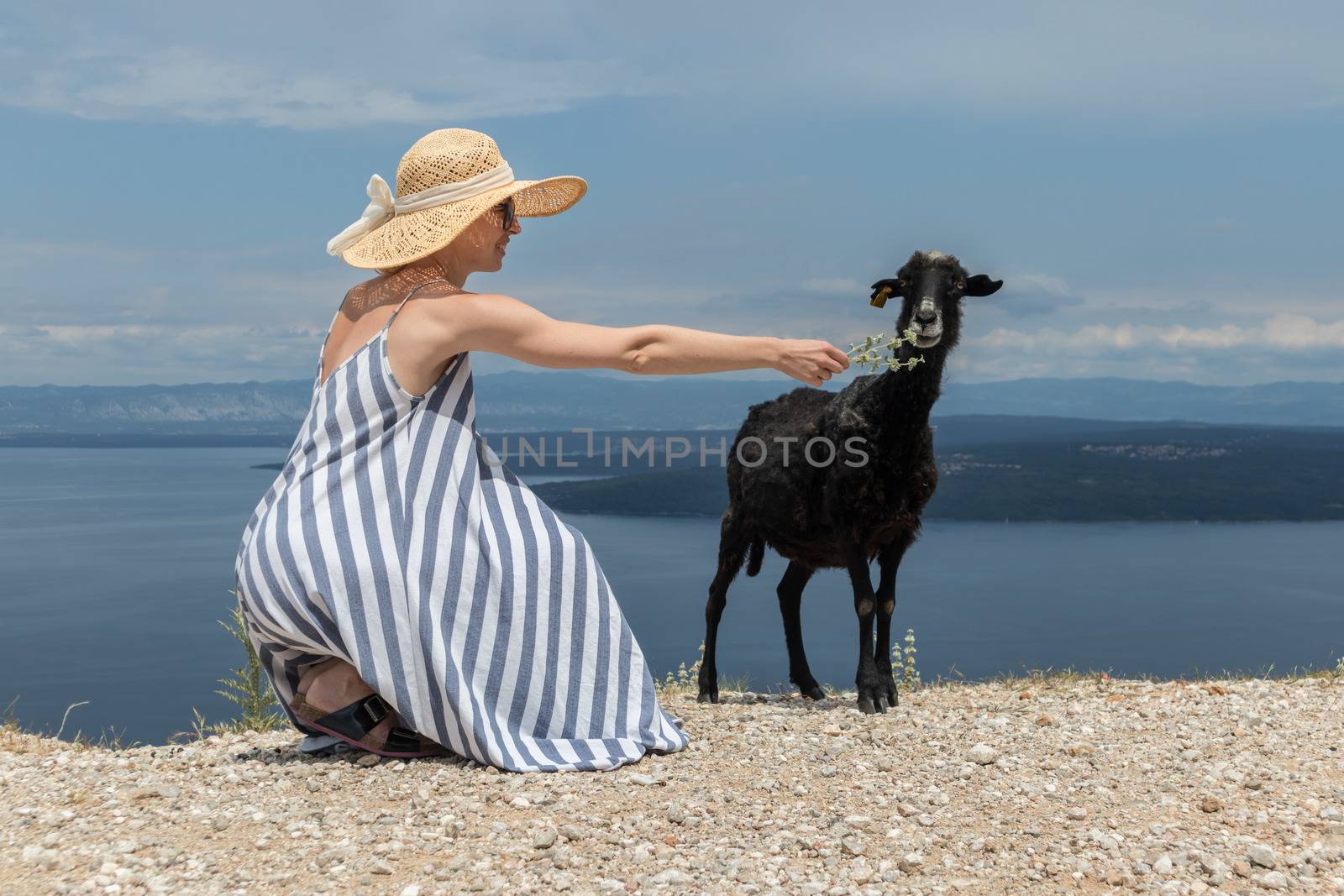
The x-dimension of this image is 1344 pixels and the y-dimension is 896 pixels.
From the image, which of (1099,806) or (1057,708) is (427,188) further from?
(1057,708)

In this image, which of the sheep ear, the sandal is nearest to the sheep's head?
the sheep ear

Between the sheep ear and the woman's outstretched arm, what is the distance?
2879 mm

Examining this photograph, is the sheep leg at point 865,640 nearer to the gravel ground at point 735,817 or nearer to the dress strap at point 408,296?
the gravel ground at point 735,817

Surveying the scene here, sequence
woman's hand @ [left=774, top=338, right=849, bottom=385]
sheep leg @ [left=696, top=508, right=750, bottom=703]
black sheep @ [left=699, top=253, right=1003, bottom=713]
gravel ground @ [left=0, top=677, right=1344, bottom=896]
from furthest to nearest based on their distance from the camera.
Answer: sheep leg @ [left=696, top=508, right=750, bottom=703]
black sheep @ [left=699, top=253, right=1003, bottom=713]
woman's hand @ [left=774, top=338, right=849, bottom=385]
gravel ground @ [left=0, top=677, right=1344, bottom=896]

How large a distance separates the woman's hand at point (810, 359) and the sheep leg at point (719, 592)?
352cm

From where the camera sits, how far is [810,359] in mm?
5090

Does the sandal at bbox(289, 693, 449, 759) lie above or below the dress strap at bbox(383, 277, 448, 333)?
below

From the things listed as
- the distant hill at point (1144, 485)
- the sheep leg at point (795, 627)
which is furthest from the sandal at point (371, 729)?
the distant hill at point (1144, 485)

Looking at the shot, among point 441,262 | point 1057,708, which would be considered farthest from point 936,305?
point 441,262

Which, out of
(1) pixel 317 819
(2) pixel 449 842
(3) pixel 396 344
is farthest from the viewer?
(3) pixel 396 344

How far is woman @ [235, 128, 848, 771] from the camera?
5.37 meters

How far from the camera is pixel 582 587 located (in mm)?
5742

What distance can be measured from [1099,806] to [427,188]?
13.7 feet

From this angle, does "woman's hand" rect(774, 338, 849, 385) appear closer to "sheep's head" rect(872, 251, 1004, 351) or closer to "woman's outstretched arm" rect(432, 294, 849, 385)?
"woman's outstretched arm" rect(432, 294, 849, 385)
